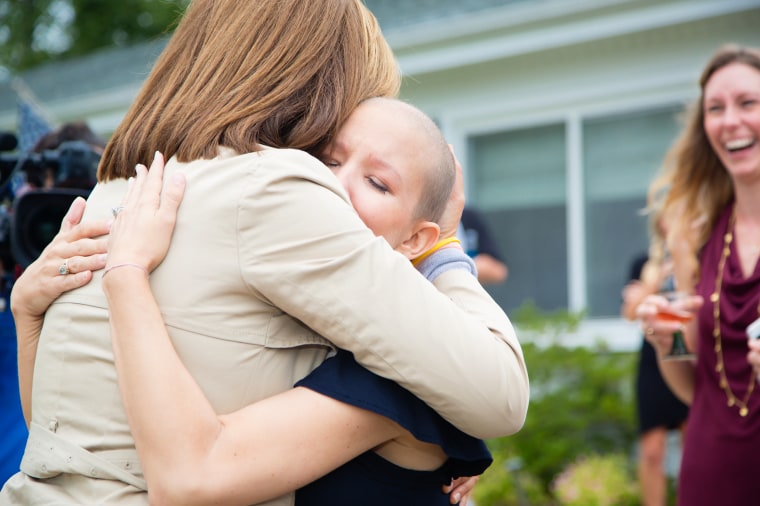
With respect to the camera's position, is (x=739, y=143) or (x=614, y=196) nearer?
(x=739, y=143)

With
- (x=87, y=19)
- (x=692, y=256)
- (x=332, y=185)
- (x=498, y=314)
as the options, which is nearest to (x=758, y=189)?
(x=692, y=256)

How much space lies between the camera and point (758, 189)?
3.59 meters

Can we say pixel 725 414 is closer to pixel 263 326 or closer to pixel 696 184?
pixel 696 184

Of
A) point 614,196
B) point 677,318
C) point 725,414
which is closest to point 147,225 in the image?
point 677,318

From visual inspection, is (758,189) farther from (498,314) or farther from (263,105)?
(263,105)

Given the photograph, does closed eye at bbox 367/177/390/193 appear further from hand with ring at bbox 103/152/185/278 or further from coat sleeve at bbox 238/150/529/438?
hand with ring at bbox 103/152/185/278

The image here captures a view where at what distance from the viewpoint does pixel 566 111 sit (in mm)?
7734

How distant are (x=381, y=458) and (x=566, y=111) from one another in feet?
21.2

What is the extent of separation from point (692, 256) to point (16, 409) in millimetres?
2830

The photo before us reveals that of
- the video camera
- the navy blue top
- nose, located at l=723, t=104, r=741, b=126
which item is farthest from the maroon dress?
the video camera

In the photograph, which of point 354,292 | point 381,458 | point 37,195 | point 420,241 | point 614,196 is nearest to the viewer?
point 354,292

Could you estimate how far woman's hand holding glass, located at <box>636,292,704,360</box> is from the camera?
11.2 ft

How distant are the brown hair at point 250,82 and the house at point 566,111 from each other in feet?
18.0

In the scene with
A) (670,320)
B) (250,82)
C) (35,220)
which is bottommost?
(670,320)
